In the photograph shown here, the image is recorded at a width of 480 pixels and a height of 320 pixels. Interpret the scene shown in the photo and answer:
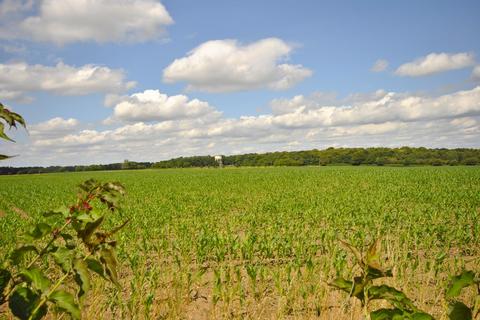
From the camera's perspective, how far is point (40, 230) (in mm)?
1384

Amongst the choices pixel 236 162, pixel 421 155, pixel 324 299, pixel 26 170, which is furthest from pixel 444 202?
pixel 236 162

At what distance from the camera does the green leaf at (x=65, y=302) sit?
1.25 meters

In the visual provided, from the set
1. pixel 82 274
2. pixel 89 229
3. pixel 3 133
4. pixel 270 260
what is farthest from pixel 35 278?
pixel 270 260

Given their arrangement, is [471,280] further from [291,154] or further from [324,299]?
[291,154]

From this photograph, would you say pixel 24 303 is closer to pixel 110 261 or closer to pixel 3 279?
pixel 3 279

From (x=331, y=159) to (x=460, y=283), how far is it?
11486 cm

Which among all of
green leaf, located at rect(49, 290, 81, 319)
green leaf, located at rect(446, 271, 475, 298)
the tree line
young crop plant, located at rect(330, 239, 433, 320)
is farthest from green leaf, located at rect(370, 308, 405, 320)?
the tree line

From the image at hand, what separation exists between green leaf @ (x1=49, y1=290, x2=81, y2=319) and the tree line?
331 feet

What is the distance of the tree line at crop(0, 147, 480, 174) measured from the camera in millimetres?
92500

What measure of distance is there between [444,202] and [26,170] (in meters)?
101

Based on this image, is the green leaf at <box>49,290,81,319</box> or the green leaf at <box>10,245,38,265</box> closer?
the green leaf at <box>49,290,81,319</box>

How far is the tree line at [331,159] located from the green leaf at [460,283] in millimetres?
100526

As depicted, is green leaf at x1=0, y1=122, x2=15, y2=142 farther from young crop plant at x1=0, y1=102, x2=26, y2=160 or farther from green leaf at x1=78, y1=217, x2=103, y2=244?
green leaf at x1=78, y1=217, x2=103, y2=244

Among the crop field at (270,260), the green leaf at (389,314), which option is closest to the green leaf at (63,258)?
the crop field at (270,260)
